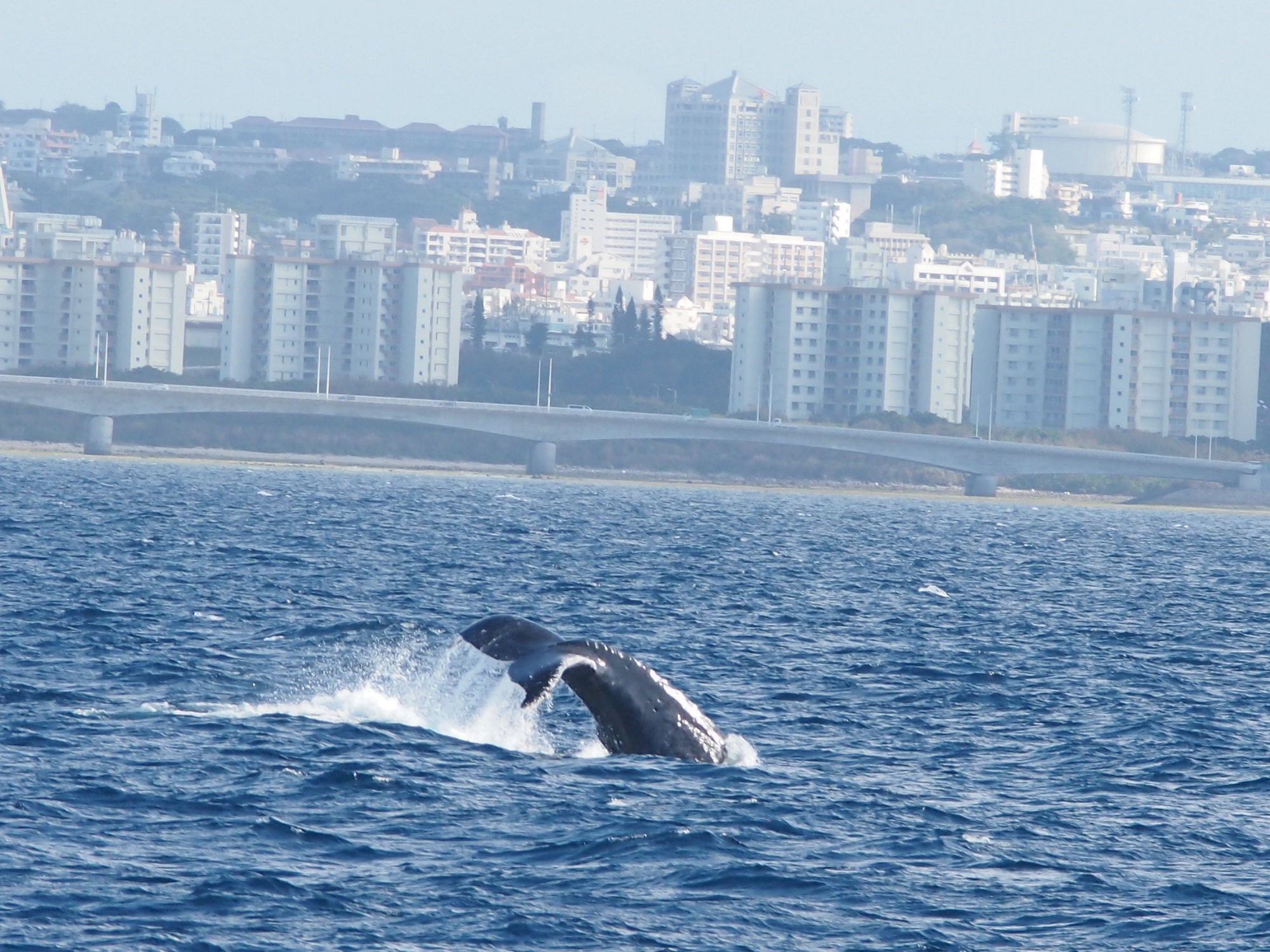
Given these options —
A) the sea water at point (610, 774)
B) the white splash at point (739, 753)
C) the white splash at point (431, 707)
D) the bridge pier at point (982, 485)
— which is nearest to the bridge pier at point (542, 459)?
the bridge pier at point (982, 485)

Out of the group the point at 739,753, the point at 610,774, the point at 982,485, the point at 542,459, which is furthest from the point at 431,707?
the point at 982,485

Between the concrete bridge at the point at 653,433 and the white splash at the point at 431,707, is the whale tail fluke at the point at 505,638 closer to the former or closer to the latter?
the white splash at the point at 431,707

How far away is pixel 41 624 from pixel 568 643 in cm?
2063

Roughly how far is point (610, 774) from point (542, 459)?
135 meters

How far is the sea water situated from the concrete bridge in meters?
96.4

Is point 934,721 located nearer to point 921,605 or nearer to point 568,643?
point 568,643

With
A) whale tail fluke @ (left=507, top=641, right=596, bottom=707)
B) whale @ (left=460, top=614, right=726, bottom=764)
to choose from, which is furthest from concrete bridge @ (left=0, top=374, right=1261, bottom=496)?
whale tail fluke @ (left=507, top=641, right=596, bottom=707)

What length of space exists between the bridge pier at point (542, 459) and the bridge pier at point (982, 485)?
3247 centimetres

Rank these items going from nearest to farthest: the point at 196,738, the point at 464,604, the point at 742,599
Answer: the point at 196,738 → the point at 464,604 → the point at 742,599

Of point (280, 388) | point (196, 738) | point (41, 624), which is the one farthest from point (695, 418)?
point (196, 738)

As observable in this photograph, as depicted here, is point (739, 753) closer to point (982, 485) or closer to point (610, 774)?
point (610, 774)

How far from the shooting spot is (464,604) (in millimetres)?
48938

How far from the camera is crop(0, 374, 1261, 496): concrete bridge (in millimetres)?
152875

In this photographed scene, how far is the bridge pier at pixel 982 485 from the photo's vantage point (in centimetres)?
16188
